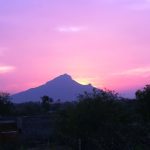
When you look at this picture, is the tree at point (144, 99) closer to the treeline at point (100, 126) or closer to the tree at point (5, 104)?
the treeline at point (100, 126)

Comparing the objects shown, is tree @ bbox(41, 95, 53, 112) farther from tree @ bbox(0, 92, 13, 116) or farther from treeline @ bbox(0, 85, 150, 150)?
treeline @ bbox(0, 85, 150, 150)

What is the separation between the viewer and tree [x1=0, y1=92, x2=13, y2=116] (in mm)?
91312

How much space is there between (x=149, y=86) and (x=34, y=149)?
20.9 meters

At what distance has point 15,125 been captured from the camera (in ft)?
160

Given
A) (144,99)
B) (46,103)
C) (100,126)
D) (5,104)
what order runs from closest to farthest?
(100,126) → (144,99) → (5,104) → (46,103)

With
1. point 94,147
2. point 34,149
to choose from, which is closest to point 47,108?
point 34,149

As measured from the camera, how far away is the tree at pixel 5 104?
300ft

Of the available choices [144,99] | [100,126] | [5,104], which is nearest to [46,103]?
[5,104]

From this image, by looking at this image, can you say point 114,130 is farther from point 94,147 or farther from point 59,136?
point 59,136

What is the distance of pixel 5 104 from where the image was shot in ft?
302

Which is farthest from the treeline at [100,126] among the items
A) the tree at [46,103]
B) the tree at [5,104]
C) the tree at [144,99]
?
the tree at [46,103]

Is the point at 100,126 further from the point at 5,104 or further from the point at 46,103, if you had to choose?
the point at 46,103

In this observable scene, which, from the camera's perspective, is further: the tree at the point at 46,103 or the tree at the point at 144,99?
the tree at the point at 46,103

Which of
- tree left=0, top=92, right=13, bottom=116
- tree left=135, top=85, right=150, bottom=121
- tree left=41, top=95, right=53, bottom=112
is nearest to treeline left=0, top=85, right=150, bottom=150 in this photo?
tree left=135, top=85, right=150, bottom=121
